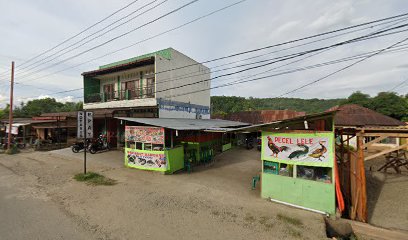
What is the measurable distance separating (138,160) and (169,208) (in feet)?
18.6

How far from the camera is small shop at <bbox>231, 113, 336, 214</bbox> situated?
6445 millimetres

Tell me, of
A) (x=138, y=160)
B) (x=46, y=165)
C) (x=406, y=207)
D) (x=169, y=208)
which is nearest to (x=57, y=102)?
(x=46, y=165)

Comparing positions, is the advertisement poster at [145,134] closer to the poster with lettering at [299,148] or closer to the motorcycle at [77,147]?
the poster with lettering at [299,148]

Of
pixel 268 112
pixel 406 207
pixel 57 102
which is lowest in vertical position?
pixel 406 207

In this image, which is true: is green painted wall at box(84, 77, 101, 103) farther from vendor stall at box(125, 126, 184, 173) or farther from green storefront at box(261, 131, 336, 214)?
green storefront at box(261, 131, 336, 214)

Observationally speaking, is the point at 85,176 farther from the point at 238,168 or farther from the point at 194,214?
the point at 238,168

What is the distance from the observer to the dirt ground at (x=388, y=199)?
6406 millimetres

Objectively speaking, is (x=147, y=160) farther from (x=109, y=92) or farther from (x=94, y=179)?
(x=109, y=92)

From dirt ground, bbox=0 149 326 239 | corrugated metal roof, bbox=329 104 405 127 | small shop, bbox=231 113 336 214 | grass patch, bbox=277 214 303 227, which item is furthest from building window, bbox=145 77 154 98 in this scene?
corrugated metal roof, bbox=329 104 405 127

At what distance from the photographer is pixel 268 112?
95.7ft

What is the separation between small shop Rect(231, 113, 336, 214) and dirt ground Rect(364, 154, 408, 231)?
193cm

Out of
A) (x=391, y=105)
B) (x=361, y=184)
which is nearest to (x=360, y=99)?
(x=391, y=105)

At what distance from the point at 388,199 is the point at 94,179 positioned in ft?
43.6

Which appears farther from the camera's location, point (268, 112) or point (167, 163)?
point (268, 112)
